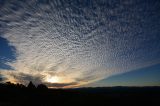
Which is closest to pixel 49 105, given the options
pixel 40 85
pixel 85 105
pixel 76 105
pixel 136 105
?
pixel 76 105

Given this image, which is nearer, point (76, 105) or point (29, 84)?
point (76, 105)

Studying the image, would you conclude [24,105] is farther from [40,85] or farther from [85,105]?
[40,85]

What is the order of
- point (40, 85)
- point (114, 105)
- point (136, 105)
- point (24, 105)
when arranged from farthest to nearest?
point (40, 85) < point (136, 105) < point (114, 105) < point (24, 105)

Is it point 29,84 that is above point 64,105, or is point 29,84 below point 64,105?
above

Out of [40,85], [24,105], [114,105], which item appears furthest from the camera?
[40,85]

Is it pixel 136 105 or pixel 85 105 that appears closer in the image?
pixel 85 105

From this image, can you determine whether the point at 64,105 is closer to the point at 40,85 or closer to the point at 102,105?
the point at 102,105

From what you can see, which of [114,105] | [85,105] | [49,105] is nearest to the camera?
[49,105]

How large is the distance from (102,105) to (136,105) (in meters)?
17.9

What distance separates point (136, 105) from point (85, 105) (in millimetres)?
23016

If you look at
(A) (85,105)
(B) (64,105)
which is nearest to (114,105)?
(A) (85,105)

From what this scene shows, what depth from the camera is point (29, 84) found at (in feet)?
277

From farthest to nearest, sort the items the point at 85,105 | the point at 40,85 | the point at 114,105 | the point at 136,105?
the point at 40,85 → the point at 136,105 → the point at 114,105 → the point at 85,105

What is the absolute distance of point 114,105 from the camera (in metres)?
44.9
